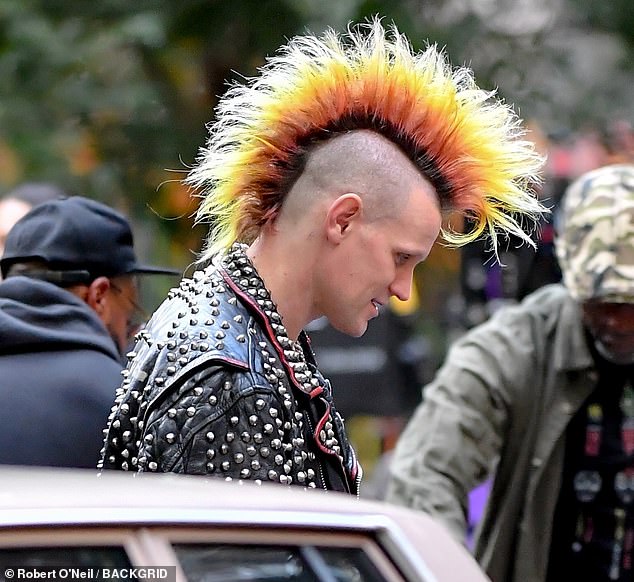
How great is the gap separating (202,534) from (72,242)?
1840 mm

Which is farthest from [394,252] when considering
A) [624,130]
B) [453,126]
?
[624,130]

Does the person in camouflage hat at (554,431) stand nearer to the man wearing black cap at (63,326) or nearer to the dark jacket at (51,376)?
the man wearing black cap at (63,326)

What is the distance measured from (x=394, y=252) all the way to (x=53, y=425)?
3.20 feet

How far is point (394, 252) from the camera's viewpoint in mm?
2561

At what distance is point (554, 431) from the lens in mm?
3961

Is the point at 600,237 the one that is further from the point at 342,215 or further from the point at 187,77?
the point at 187,77

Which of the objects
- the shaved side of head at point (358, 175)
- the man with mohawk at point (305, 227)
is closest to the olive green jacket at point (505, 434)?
the man with mohawk at point (305, 227)

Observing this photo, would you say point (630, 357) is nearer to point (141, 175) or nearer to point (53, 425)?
point (53, 425)

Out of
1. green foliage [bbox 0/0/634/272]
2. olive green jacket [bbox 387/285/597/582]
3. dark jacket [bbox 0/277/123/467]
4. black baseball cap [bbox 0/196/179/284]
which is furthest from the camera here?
green foliage [bbox 0/0/634/272]

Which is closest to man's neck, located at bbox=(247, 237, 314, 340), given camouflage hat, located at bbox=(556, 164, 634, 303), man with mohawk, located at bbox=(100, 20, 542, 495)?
man with mohawk, located at bbox=(100, 20, 542, 495)

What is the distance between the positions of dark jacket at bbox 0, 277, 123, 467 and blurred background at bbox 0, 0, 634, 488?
1875mm

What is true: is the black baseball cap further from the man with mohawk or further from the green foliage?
the green foliage

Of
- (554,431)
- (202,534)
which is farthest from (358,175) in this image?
(554,431)

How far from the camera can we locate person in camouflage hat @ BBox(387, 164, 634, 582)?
393 centimetres
